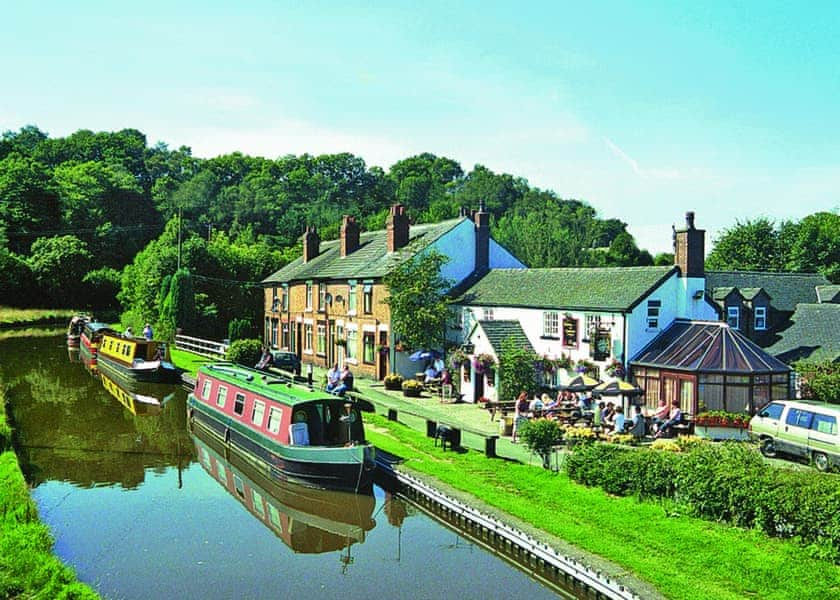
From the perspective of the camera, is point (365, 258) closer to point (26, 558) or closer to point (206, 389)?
point (206, 389)

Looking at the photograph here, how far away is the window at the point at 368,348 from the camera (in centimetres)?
3712

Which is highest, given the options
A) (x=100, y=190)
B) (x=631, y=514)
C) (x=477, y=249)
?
(x=100, y=190)

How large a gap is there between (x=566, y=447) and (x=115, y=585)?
12112mm

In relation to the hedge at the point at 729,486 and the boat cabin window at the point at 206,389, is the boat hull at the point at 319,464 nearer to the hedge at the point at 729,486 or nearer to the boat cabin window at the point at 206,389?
the hedge at the point at 729,486

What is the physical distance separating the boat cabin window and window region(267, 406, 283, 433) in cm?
615

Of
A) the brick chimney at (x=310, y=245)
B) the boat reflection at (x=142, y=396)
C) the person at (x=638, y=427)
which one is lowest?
the boat reflection at (x=142, y=396)

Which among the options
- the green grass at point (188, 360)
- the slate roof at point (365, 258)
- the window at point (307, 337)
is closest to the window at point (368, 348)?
the slate roof at point (365, 258)

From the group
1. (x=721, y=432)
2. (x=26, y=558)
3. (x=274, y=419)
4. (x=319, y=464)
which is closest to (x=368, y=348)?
(x=274, y=419)

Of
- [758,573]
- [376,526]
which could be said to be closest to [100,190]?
[376,526]

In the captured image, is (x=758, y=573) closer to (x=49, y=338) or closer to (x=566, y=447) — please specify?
(x=566, y=447)

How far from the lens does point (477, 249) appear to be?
37.2 meters

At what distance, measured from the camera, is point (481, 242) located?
1471 inches

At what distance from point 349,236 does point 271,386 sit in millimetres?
21422

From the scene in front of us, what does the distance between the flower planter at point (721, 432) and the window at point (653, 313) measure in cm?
452
